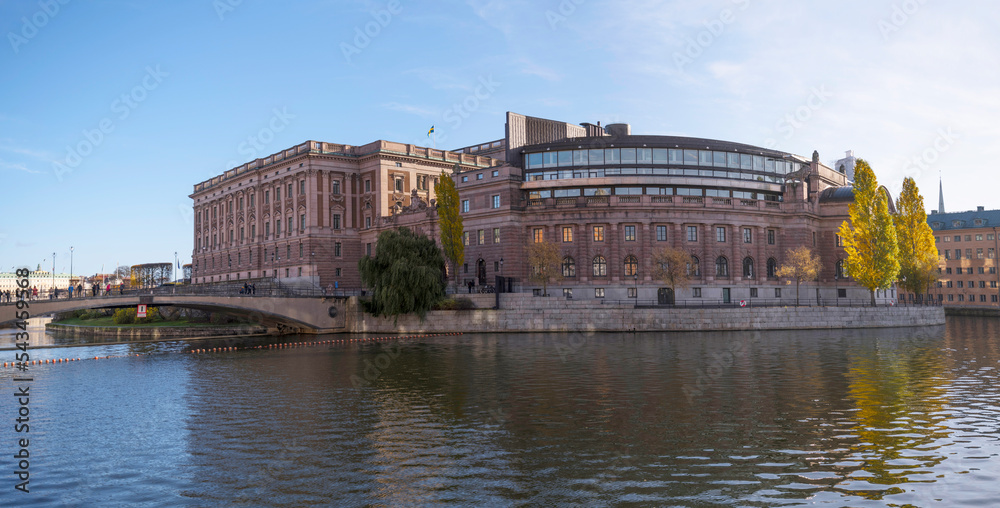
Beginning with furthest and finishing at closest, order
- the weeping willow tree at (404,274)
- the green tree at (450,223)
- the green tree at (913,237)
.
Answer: the green tree at (913,237)
the green tree at (450,223)
the weeping willow tree at (404,274)

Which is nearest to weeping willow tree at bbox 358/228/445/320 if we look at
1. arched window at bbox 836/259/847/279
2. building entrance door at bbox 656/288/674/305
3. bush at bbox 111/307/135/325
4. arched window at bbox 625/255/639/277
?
arched window at bbox 625/255/639/277

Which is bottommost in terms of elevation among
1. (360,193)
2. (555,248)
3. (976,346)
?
(976,346)

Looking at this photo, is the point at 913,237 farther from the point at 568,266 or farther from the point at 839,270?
the point at 568,266

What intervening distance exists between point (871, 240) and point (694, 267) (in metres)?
20.2

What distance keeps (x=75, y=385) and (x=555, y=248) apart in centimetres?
4880

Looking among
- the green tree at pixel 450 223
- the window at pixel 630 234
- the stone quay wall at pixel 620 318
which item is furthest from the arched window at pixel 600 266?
the green tree at pixel 450 223

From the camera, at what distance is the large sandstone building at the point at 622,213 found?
76.3m

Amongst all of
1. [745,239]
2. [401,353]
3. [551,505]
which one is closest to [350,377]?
[401,353]

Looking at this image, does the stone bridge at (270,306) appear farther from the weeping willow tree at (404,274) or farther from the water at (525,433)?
the water at (525,433)

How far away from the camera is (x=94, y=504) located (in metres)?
15.0

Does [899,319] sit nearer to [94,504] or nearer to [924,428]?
[924,428]

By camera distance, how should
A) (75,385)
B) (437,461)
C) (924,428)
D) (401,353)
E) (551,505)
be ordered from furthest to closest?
(401,353) → (75,385) → (924,428) → (437,461) → (551,505)

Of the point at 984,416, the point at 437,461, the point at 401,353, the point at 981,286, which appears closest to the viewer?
the point at 437,461

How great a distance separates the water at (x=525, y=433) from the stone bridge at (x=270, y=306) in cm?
2129
